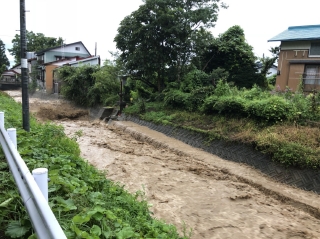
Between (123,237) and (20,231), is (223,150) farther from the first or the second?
(20,231)

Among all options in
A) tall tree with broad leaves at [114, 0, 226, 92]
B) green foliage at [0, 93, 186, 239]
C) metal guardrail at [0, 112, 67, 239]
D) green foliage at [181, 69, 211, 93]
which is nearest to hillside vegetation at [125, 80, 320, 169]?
green foliage at [181, 69, 211, 93]

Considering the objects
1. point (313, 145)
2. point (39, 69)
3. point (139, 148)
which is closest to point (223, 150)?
point (313, 145)

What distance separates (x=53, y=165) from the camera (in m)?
3.85

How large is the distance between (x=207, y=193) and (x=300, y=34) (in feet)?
59.0

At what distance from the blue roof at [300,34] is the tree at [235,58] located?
256 cm

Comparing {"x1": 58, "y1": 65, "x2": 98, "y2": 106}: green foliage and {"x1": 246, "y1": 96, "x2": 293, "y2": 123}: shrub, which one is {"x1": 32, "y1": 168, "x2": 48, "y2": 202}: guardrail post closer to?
{"x1": 246, "y1": 96, "x2": 293, "y2": 123}: shrub

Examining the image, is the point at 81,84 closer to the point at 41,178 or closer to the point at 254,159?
the point at 254,159

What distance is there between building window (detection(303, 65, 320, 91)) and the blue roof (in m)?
2.15

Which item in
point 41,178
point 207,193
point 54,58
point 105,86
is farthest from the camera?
point 54,58

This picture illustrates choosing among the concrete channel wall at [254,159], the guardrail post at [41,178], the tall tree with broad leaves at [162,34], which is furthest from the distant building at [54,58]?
the guardrail post at [41,178]

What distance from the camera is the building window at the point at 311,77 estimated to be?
18094 mm

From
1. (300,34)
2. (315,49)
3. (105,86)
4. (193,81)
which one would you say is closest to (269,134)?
(193,81)

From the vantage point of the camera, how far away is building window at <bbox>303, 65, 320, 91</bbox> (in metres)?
18.1

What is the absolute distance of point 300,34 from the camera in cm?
1925
